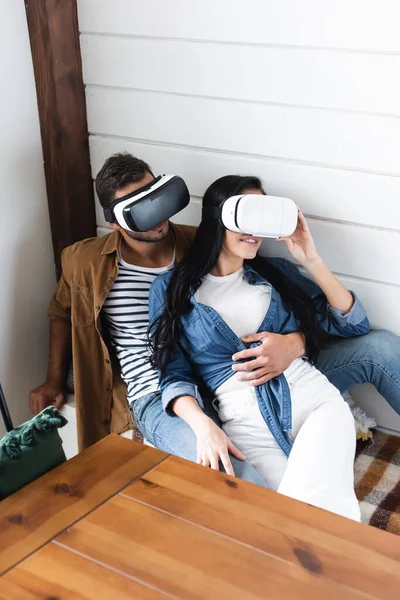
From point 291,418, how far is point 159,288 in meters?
0.52

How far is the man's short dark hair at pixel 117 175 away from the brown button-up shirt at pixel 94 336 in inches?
6.4

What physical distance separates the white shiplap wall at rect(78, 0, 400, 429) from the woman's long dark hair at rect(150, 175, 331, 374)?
0.23 meters

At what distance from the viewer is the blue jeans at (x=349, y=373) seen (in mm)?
1976

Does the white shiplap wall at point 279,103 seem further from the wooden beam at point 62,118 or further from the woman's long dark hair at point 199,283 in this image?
the woman's long dark hair at point 199,283

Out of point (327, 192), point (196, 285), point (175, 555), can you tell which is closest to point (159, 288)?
point (196, 285)

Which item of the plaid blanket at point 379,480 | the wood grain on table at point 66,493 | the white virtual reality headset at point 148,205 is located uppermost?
the white virtual reality headset at point 148,205

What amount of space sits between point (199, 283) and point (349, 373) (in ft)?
1.81

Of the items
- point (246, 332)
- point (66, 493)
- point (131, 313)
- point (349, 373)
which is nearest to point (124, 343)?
point (131, 313)

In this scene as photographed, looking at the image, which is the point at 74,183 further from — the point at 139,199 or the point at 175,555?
the point at 175,555

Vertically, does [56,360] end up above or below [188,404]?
below

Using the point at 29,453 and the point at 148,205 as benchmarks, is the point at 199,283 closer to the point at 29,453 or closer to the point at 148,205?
the point at 148,205

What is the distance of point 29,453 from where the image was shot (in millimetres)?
1320

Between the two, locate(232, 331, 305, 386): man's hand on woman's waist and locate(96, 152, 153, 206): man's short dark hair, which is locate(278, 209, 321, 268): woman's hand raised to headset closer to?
locate(232, 331, 305, 386): man's hand on woman's waist

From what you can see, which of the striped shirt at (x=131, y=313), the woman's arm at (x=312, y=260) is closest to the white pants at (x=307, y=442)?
the woman's arm at (x=312, y=260)
